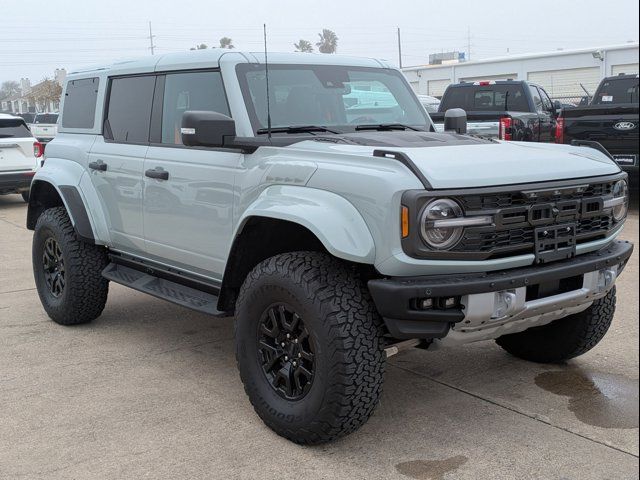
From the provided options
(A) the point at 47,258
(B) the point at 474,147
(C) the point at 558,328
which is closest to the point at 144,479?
(B) the point at 474,147

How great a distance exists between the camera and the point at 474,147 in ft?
12.6

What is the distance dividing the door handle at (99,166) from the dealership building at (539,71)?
18634 millimetres

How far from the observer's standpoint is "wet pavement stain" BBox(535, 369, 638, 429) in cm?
379

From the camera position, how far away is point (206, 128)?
3.87 m

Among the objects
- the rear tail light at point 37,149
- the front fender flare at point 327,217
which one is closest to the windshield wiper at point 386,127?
the front fender flare at point 327,217

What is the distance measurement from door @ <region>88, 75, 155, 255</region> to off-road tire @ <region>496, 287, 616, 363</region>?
2.49 metres

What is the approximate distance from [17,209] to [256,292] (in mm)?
11247

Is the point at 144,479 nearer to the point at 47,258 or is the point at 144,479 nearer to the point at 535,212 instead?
the point at 535,212

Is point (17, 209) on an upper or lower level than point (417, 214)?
lower

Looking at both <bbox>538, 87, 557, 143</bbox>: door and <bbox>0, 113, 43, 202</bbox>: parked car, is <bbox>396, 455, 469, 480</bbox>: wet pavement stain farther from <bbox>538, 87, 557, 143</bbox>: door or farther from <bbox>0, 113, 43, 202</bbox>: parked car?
<bbox>0, 113, 43, 202</bbox>: parked car

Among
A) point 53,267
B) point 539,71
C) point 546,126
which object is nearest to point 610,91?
point 546,126

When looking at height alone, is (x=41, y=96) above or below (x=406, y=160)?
above

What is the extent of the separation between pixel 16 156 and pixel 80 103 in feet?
26.7

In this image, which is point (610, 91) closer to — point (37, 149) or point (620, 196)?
point (620, 196)
